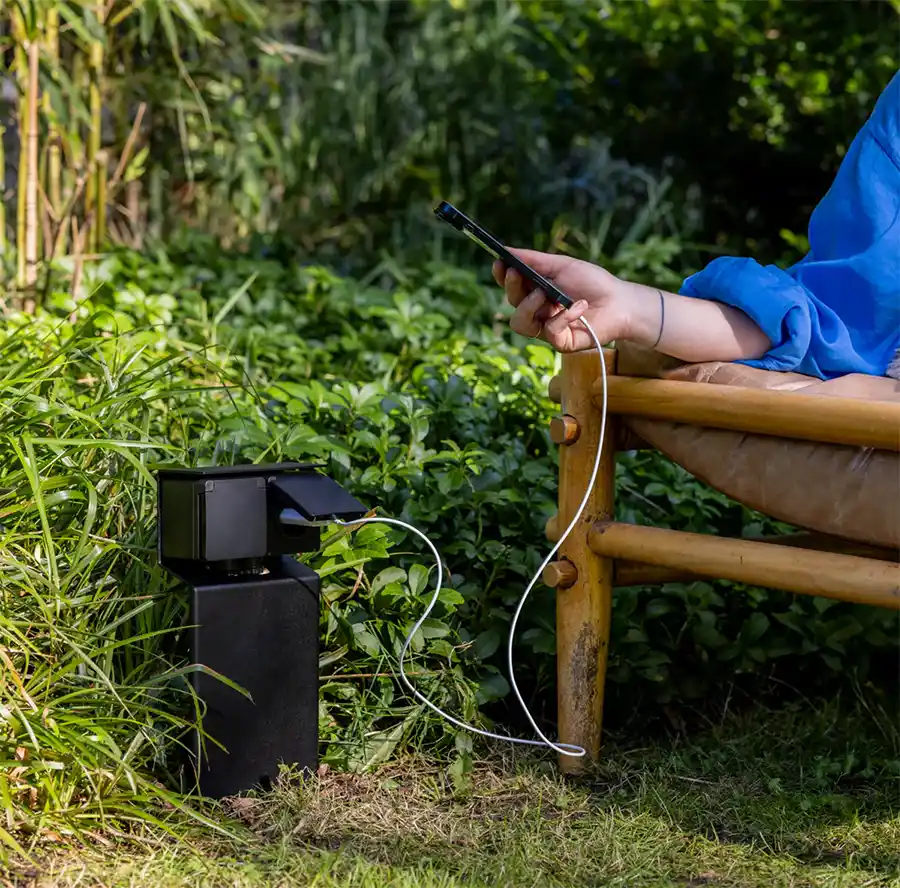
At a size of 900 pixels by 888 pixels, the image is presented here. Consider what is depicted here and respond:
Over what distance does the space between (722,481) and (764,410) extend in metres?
0.16

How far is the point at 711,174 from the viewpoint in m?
5.80

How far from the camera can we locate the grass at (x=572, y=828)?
5.63 feet

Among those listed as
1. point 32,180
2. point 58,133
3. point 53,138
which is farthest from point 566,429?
point 53,138

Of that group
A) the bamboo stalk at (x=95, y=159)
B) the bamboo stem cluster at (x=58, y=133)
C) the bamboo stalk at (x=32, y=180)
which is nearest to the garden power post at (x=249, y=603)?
the bamboo stem cluster at (x=58, y=133)

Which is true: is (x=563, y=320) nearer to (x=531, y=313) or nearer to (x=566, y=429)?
Result: (x=531, y=313)

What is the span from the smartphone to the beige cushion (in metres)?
0.22

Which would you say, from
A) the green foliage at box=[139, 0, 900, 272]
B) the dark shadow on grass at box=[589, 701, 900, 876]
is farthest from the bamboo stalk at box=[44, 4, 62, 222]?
the dark shadow on grass at box=[589, 701, 900, 876]

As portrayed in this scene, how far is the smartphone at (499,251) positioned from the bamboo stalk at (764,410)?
217mm

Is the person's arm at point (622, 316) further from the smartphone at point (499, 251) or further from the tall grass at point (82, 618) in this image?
the tall grass at point (82, 618)

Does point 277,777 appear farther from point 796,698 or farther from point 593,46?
point 593,46

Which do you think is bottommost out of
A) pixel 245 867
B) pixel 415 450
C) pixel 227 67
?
pixel 245 867

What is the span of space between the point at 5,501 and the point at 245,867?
69 cm

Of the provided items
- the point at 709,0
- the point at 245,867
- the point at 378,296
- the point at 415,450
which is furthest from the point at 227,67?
the point at 245,867

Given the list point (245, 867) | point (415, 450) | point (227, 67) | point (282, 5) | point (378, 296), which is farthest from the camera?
point (282, 5)
